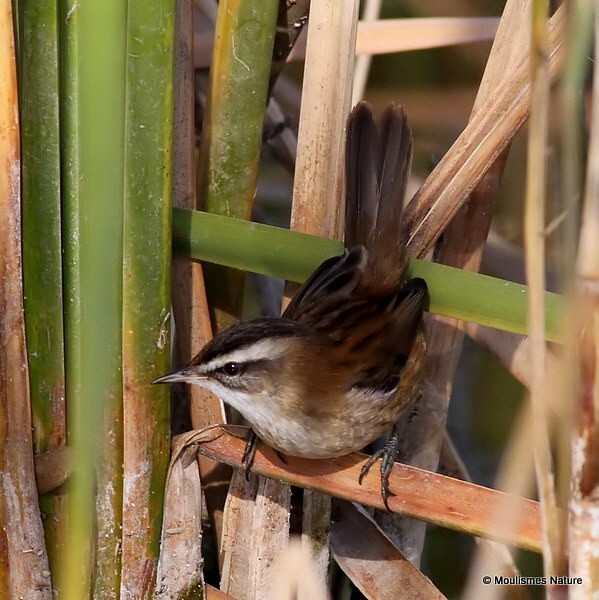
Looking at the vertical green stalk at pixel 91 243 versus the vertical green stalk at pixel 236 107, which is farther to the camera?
the vertical green stalk at pixel 236 107

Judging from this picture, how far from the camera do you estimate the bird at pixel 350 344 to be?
6.61 ft

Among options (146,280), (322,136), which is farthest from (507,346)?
(146,280)

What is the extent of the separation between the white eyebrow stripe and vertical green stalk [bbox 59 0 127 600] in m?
0.20

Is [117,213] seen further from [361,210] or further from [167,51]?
[361,210]

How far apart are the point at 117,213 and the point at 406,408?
34.5 inches

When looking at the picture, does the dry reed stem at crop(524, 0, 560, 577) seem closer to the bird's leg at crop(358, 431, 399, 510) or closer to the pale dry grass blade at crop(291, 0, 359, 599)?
the bird's leg at crop(358, 431, 399, 510)

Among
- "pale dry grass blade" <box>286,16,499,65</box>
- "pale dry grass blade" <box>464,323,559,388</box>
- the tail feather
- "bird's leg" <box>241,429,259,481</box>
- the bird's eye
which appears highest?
"pale dry grass blade" <box>286,16,499,65</box>

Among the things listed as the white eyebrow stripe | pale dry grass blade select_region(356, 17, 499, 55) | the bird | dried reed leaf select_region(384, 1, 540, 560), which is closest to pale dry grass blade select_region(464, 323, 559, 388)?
dried reed leaf select_region(384, 1, 540, 560)

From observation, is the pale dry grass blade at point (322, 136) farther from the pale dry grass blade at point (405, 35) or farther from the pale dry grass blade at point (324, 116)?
the pale dry grass blade at point (405, 35)

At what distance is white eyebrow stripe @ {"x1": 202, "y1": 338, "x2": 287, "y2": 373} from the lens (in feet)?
6.46

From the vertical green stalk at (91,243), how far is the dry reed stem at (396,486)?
0.24 m

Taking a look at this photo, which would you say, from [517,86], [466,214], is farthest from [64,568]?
[517,86]

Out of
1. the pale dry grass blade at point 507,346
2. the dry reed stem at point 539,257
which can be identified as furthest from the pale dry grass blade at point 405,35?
the dry reed stem at point 539,257

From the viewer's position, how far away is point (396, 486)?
1956mm
